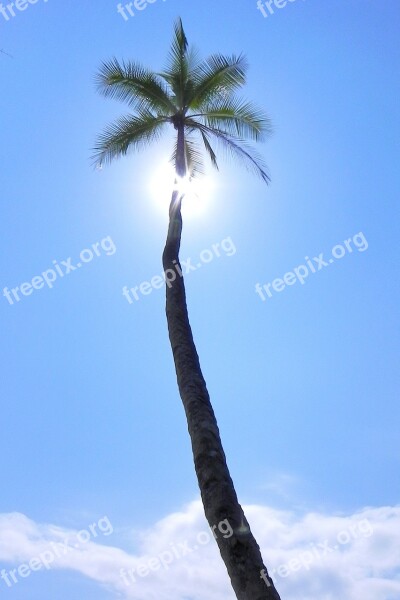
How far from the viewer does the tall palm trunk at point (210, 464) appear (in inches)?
241

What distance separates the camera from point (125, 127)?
16.7 meters

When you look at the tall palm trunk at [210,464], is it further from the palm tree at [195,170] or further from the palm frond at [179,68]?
the palm frond at [179,68]

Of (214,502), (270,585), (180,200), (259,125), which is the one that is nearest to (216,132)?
(259,125)

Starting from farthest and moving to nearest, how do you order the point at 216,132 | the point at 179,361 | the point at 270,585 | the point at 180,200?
1. the point at 216,132
2. the point at 180,200
3. the point at 179,361
4. the point at 270,585

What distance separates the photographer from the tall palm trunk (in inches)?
241

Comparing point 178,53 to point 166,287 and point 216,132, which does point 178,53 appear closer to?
point 216,132

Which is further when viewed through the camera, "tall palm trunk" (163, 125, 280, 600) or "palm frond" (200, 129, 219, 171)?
"palm frond" (200, 129, 219, 171)

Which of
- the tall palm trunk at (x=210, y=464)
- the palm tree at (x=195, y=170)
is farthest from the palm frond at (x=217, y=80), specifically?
the tall palm trunk at (x=210, y=464)

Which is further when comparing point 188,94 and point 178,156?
point 188,94

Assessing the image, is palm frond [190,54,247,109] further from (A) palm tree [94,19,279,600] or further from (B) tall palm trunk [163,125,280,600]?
(B) tall palm trunk [163,125,280,600]

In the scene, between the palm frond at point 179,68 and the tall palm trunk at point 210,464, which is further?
the palm frond at point 179,68

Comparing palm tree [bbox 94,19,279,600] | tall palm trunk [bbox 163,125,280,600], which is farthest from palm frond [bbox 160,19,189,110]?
tall palm trunk [bbox 163,125,280,600]

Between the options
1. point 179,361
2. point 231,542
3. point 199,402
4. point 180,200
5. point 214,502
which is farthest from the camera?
point 180,200

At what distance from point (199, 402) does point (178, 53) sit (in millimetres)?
12026
